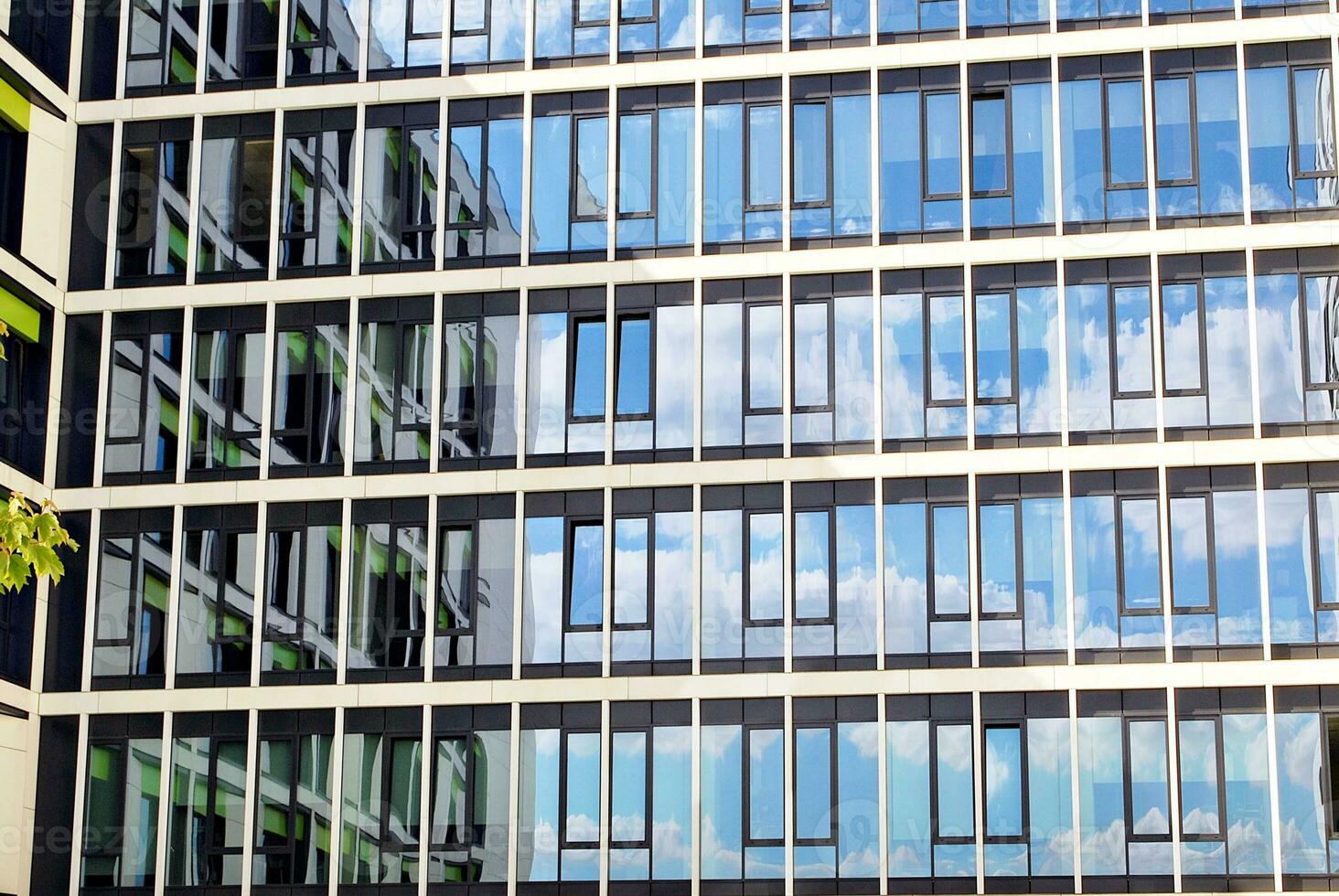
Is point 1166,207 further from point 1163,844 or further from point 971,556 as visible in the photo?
point 1163,844

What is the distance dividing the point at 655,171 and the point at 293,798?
10.6m

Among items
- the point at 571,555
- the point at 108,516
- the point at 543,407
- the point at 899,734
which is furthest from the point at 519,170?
the point at 899,734

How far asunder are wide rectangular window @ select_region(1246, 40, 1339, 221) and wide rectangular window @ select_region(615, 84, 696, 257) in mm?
8183

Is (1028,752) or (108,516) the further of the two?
(108,516)

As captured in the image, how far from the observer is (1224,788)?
27797 millimetres

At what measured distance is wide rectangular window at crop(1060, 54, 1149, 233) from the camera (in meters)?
29.9

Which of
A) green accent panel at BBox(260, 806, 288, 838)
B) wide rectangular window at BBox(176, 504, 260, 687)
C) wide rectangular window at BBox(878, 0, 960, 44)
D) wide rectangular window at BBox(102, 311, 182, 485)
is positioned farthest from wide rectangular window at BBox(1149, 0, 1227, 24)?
green accent panel at BBox(260, 806, 288, 838)

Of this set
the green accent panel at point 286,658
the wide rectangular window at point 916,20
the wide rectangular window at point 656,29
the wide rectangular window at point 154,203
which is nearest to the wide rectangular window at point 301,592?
the green accent panel at point 286,658

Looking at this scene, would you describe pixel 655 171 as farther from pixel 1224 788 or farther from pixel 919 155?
pixel 1224 788

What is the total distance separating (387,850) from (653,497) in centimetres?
628

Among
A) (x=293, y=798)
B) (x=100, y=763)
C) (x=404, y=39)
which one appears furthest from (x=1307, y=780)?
(x=404, y=39)

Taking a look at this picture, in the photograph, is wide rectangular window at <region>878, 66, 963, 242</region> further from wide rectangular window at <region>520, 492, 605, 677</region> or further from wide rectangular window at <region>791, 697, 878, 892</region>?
wide rectangular window at <region>791, 697, 878, 892</region>

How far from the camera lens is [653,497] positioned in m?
30.0

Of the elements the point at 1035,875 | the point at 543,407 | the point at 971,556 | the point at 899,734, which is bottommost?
the point at 1035,875
